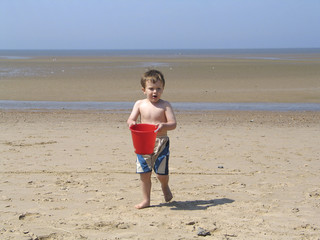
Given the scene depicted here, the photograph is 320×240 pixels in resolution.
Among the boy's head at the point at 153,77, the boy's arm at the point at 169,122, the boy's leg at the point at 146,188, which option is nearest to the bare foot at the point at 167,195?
the boy's leg at the point at 146,188

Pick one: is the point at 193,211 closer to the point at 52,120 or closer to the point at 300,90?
the point at 52,120

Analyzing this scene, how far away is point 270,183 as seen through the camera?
5039mm

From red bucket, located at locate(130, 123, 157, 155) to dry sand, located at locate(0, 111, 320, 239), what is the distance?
0.55 meters

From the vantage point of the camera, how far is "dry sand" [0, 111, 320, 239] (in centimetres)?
365

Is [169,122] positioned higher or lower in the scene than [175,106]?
higher

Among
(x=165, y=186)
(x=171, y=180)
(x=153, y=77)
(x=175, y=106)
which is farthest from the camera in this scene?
(x=175, y=106)

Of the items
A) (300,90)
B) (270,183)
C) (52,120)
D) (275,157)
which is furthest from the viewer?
(300,90)

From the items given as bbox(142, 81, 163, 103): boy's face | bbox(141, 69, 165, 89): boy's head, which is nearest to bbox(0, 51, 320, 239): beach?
bbox(142, 81, 163, 103): boy's face

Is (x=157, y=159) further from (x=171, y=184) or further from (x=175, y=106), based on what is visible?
(x=175, y=106)

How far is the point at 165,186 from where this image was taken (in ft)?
14.0

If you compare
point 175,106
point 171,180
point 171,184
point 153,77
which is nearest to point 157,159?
point 153,77

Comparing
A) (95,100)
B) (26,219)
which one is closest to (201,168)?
(26,219)

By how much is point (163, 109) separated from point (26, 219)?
1488 mm

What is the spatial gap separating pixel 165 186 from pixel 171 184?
2.55ft
